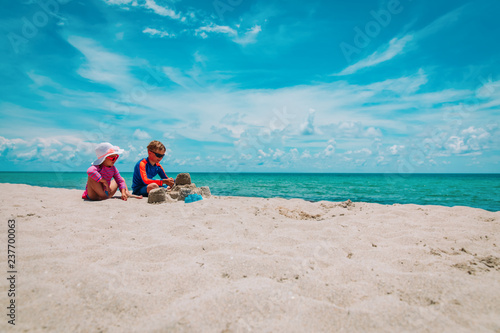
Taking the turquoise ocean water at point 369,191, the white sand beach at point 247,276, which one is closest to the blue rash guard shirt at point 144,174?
the white sand beach at point 247,276

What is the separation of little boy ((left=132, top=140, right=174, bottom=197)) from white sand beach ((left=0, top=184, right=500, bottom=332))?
268cm

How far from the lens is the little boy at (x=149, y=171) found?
676cm

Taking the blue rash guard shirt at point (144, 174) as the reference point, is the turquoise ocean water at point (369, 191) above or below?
below

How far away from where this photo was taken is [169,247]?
291 centimetres

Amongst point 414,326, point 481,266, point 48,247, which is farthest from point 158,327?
point 481,266

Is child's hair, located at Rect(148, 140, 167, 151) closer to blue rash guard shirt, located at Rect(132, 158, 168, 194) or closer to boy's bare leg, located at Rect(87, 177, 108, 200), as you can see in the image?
blue rash guard shirt, located at Rect(132, 158, 168, 194)

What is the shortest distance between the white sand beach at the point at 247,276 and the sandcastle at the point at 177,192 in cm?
184

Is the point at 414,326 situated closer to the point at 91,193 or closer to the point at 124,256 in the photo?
the point at 124,256

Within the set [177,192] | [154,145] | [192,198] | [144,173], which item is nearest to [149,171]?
[144,173]

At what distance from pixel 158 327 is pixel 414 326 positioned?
1703 mm

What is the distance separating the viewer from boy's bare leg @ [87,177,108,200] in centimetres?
564

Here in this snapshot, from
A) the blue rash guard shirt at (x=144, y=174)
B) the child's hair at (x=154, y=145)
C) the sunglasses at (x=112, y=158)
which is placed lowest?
the blue rash guard shirt at (x=144, y=174)

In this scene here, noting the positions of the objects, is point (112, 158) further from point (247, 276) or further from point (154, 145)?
point (247, 276)

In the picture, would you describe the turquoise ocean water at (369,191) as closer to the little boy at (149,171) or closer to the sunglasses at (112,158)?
the little boy at (149,171)
